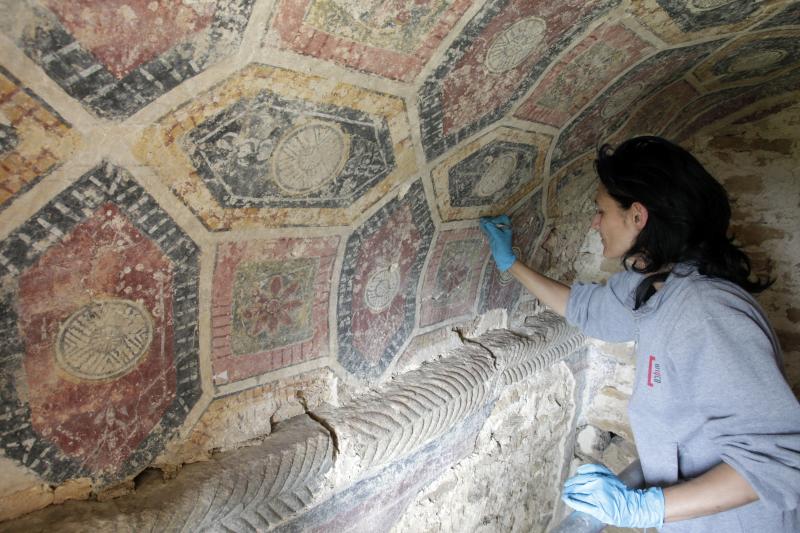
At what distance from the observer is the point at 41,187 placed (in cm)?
88

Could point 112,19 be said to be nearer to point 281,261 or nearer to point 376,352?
point 281,261

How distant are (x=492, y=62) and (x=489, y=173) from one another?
2.11ft

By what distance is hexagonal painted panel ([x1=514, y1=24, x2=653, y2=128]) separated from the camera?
5.25 ft

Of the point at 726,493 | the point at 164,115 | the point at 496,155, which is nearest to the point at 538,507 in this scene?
the point at 726,493

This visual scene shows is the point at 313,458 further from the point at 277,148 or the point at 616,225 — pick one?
the point at 616,225

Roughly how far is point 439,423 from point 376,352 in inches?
18.8

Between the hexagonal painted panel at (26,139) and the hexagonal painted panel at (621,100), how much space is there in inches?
75.9

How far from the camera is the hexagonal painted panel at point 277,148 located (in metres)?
1.00

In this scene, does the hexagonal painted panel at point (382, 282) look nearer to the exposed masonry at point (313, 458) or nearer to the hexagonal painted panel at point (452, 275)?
the hexagonal painted panel at point (452, 275)

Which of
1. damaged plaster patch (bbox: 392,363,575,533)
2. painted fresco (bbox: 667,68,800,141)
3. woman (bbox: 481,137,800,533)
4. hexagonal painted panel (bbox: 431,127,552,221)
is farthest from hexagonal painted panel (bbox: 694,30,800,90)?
damaged plaster patch (bbox: 392,363,575,533)

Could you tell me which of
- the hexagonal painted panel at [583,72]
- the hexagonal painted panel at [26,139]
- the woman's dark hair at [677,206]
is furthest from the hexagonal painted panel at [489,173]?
the hexagonal painted panel at [26,139]

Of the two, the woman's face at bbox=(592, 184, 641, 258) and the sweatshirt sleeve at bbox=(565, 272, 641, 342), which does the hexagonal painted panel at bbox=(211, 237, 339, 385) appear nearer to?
the woman's face at bbox=(592, 184, 641, 258)

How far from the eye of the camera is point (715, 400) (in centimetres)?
143

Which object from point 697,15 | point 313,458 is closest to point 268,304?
point 313,458
